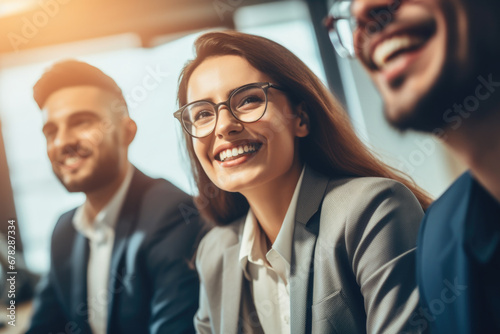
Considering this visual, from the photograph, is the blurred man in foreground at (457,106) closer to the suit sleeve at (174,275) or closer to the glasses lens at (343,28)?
the glasses lens at (343,28)

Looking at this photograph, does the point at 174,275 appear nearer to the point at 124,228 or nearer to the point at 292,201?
the point at 124,228

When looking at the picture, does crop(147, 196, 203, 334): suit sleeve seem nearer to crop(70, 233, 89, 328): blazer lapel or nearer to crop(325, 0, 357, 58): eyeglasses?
crop(70, 233, 89, 328): blazer lapel

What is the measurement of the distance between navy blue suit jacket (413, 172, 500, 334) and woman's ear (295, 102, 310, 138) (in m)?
0.31

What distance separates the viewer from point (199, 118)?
0.85 meters

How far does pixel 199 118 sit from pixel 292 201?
278 mm

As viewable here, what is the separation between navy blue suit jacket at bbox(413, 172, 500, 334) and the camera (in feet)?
1.90

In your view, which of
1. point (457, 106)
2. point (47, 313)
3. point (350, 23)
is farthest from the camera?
point (47, 313)


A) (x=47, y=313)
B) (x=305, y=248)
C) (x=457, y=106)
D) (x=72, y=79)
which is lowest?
(x=47, y=313)

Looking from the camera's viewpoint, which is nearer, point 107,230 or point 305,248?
point 305,248

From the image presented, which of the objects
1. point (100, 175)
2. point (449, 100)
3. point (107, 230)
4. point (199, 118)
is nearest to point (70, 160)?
point (100, 175)

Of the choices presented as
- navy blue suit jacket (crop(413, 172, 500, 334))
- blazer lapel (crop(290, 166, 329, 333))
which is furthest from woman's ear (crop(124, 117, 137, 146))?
navy blue suit jacket (crop(413, 172, 500, 334))

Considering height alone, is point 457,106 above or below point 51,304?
above

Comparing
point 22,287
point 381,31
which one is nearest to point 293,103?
point 381,31

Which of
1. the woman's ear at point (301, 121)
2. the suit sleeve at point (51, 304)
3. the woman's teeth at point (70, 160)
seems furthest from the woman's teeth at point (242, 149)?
the suit sleeve at point (51, 304)
